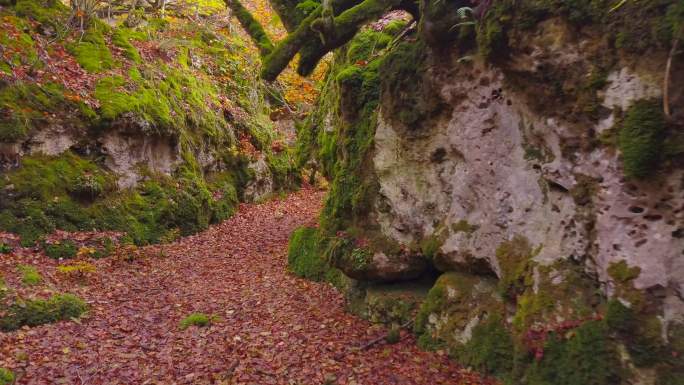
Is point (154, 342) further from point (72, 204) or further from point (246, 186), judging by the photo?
point (246, 186)

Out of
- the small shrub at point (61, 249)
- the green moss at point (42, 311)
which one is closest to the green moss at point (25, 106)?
the small shrub at point (61, 249)

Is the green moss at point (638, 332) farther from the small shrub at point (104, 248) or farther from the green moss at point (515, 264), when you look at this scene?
the small shrub at point (104, 248)

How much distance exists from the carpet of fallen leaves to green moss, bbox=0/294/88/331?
0.17 m

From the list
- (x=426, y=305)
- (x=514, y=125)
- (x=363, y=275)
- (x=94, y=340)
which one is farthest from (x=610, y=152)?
(x=94, y=340)

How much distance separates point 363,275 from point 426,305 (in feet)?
4.11

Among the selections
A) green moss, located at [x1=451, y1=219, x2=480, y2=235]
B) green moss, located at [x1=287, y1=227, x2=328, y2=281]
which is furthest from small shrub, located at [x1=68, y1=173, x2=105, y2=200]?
green moss, located at [x1=451, y1=219, x2=480, y2=235]

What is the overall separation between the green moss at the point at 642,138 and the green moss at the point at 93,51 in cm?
1229

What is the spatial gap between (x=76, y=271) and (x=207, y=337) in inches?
137

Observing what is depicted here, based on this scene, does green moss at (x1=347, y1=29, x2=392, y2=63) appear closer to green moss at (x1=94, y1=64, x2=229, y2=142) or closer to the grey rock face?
the grey rock face

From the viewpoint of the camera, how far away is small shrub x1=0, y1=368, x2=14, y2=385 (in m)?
4.79

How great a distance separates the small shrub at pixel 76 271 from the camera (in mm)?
8125

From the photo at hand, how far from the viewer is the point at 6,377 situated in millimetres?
4824

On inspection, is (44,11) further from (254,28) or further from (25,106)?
(254,28)

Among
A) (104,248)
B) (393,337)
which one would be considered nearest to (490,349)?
(393,337)
